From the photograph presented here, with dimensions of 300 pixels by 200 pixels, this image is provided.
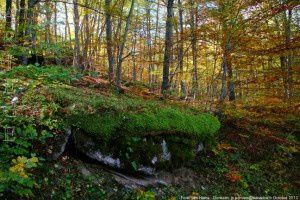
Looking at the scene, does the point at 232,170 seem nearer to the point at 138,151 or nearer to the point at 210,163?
the point at 210,163

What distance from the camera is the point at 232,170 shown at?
7.10 meters

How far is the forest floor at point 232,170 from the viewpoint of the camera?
14.4 ft

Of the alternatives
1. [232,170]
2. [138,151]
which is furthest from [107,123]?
[232,170]

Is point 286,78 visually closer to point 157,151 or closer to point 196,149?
point 196,149

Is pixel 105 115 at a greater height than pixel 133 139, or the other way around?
pixel 105 115

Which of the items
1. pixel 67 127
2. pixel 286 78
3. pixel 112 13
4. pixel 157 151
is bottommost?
pixel 157 151

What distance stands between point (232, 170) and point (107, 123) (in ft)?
12.4

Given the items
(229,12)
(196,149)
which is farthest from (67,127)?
(229,12)

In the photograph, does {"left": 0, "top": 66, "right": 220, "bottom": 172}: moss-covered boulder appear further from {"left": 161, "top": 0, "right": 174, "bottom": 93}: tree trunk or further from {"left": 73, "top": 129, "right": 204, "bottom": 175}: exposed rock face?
{"left": 161, "top": 0, "right": 174, "bottom": 93}: tree trunk

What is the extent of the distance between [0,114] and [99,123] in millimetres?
1572

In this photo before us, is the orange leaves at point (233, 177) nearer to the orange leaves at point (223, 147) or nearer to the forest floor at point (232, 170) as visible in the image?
the forest floor at point (232, 170)

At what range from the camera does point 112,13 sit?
7.96 meters

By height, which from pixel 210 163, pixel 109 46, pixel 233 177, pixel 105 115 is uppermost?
pixel 109 46

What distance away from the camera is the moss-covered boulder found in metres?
4.18
